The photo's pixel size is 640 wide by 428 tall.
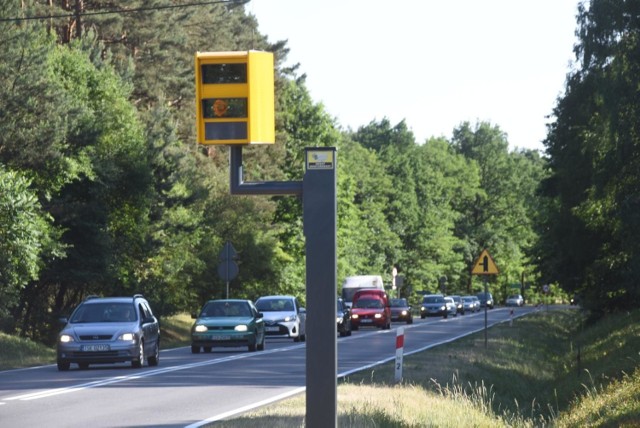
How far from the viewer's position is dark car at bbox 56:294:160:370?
28.5m

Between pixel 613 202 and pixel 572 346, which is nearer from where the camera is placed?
pixel 613 202

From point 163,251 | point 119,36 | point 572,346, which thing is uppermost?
point 119,36

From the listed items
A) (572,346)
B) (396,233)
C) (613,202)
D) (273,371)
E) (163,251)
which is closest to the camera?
(273,371)

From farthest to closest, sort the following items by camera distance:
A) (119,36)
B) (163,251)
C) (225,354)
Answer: (119,36)
(163,251)
(225,354)

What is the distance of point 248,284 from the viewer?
66375 millimetres

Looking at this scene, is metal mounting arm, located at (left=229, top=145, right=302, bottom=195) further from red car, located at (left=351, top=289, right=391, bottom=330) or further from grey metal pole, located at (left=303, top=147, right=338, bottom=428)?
red car, located at (left=351, top=289, right=391, bottom=330)

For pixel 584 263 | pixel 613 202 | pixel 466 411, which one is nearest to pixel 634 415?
pixel 466 411

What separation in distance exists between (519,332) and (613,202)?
1807 cm

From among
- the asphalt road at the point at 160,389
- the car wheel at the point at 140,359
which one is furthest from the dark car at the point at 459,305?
the car wheel at the point at 140,359

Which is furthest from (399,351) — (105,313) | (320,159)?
(320,159)

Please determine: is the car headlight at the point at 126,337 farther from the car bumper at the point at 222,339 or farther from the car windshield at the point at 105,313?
the car bumper at the point at 222,339

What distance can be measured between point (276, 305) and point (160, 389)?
2378 centimetres

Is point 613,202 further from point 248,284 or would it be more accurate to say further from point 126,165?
point 248,284

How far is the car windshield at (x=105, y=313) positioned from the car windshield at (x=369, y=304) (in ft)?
110
